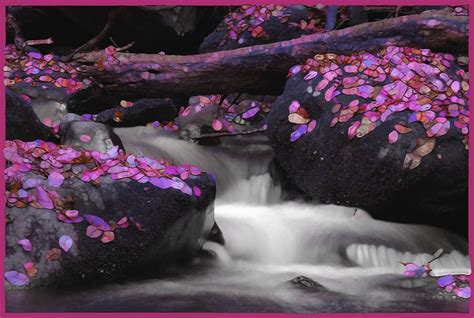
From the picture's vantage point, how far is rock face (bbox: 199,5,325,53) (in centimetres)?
818

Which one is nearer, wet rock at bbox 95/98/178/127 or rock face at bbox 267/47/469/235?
rock face at bbox 267/47/469/235

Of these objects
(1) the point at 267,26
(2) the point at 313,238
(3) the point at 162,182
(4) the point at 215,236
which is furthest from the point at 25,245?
(1) the point at 267,26

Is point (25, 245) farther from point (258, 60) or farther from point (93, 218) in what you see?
point (258, 60)

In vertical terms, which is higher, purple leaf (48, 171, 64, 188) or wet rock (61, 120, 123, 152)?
purple leaf (48, 171, 64, 188)

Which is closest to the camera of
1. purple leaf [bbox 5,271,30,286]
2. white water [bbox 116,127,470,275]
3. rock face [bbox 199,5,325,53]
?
purple leaf [bbox 5,271,30,286]

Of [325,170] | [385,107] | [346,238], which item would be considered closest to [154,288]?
[346,238]

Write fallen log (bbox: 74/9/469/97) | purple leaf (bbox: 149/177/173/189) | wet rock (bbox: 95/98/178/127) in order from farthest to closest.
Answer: wet rock (bbox: 95/98/178/127) → fallen log (bbox: 74/9/469/97) → purple leaf (bbox: 149/177/173/189)

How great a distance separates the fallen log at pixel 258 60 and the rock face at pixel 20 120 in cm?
181

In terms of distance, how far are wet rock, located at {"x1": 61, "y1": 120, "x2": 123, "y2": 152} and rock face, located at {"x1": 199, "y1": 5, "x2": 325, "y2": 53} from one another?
3.70 metres

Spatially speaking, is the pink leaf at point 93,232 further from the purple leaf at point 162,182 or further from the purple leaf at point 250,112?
the purple leaf at point 250,112

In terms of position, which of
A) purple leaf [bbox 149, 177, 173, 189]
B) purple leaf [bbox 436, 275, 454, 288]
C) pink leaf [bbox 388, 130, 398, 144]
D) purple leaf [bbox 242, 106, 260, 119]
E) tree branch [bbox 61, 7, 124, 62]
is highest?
tree branch [bbox 61, 7, 124, 62]

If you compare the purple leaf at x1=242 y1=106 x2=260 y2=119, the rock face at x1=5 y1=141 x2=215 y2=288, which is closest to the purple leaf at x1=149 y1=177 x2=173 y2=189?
the rock face at x1=5 y1=141 x2=215 y2=288

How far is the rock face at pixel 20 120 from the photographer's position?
15.0 ft

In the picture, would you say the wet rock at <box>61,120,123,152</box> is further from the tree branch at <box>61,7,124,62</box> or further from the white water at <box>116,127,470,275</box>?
the tree branch at <box>61,7,124,62</box>
